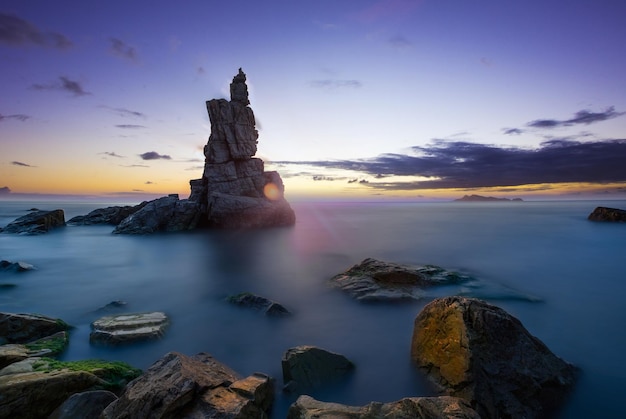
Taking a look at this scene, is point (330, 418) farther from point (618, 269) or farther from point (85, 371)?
point (618, 269)

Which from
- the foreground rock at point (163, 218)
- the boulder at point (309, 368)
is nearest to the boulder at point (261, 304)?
the boulder at point (309, 368)

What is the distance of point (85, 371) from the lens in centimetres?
586

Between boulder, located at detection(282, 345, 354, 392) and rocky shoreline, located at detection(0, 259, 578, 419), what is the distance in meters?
0.02

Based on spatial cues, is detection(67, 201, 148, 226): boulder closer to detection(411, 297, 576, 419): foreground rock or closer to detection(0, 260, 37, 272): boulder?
detection(0, 260, 37, 272): boulder

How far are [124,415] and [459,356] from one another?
5479mm

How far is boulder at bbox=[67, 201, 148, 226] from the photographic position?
1758 inches

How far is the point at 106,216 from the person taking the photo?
154 feet

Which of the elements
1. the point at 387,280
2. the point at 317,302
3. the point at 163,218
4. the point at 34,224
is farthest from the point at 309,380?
the point at 34,224

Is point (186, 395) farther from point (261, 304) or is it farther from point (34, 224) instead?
point (34, 224)

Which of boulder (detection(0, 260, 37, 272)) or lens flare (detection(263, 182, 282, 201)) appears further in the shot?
lens flare (detection(263, 182, 282, 201))

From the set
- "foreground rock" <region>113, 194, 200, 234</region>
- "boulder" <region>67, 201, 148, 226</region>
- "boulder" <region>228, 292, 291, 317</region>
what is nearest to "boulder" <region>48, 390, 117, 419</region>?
"boulder" <region>228, 292, 291, 317</region>

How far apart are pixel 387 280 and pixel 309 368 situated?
23.0ft

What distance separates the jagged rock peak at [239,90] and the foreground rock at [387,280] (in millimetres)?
38400

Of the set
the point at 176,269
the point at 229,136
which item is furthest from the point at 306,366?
the point at 229,136
